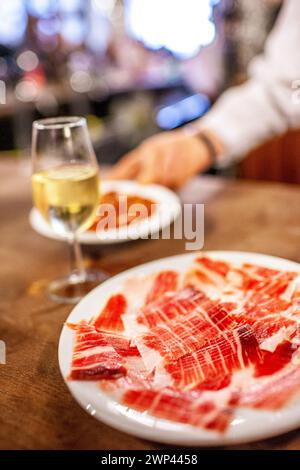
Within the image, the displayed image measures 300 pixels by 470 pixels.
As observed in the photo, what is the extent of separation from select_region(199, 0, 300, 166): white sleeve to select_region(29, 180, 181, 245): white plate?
0.48m

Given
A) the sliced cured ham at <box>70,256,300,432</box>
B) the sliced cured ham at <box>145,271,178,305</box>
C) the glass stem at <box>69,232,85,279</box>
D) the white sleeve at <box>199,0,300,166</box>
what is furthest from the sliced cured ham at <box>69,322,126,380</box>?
the white sleeve at <box>199,0,300,166</box>

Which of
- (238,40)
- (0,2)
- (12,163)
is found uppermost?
(0,2)

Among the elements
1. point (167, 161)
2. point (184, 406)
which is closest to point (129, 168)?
point (167, 161)

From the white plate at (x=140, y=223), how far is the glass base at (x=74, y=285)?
99 millimetres

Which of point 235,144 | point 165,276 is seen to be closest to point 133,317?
point 165,276

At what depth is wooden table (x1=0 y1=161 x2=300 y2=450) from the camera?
22.7 inches

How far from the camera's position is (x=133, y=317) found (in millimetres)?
738

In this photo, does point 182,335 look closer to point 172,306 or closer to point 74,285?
point 172,306

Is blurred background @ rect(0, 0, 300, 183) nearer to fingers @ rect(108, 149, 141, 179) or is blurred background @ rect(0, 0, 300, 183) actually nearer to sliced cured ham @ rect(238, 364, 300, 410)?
fingers @ rect(108, 149, 141, 179)

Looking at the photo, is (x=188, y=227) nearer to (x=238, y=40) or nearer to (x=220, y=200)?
(x=220, y=200)

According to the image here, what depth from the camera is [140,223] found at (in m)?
1.15

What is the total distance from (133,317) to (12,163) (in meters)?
1.47

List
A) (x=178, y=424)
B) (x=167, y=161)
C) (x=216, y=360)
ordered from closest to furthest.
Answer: (x=178, y=424) < (x=216, y=360) < (x=167, y=161)

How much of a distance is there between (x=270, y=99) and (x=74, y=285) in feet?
4.05
